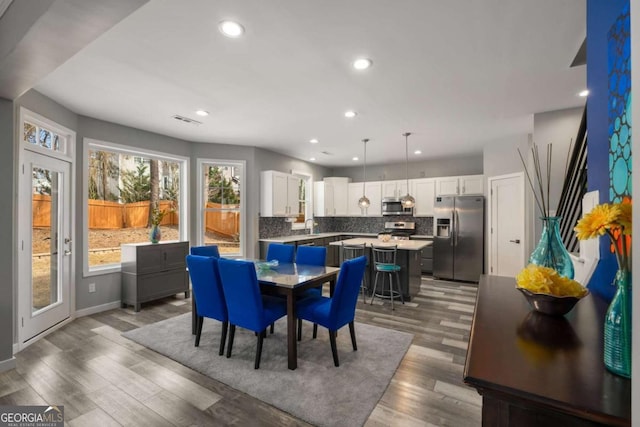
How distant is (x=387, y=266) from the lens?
170 inches

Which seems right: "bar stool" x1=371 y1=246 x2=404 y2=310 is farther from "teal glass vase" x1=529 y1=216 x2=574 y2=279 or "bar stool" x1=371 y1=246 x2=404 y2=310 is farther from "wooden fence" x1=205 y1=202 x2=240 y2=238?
"teal glass vase" x1=529 y1=216 x2=574 y2=279

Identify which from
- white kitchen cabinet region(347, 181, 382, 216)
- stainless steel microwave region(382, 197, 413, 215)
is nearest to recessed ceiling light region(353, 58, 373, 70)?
stainless steel microwave region(382, 197, 413, 215)

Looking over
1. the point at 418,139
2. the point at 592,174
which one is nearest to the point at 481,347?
the point at 592,174

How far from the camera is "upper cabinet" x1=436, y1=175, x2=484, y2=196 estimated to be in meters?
6.19

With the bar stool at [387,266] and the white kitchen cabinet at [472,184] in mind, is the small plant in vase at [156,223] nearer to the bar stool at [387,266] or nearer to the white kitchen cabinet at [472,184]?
the bar stool at [387,266]

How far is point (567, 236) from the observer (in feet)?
7.93

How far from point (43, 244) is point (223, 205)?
2624mm

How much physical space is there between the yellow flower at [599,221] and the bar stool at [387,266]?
3.54m

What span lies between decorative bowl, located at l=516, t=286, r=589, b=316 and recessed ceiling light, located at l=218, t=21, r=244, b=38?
2.35m

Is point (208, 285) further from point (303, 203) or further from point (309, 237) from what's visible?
point (303, 203)

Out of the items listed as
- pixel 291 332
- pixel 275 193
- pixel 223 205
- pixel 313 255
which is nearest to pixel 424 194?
pixel 275 193

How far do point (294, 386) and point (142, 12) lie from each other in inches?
114

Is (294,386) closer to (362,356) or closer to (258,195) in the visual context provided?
(362,356)

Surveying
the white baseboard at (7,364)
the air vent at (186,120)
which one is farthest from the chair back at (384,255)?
the white baseboard at (7,364)
